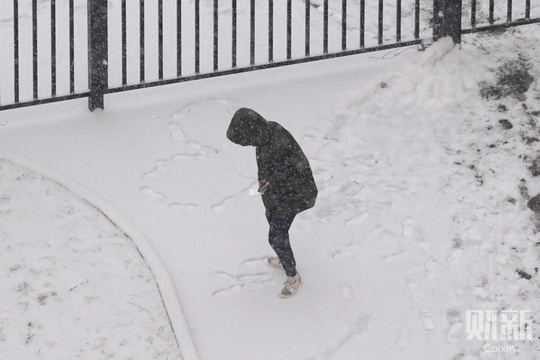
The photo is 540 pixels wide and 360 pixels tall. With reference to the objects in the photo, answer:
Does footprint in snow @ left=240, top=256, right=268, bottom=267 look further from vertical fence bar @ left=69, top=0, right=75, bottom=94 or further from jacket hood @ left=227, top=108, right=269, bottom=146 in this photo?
vertical fence bar @ left=69, top=0, right=75, bottom=94

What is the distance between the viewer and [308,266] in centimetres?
838

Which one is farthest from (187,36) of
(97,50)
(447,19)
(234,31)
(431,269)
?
(431,269)

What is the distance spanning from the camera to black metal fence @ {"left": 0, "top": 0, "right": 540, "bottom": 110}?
9664 mm

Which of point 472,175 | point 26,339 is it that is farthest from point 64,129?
point 472,175

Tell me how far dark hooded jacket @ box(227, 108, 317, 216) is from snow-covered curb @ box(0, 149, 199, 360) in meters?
0.99

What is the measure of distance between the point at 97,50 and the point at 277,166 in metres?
2.67

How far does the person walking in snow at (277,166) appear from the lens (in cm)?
759

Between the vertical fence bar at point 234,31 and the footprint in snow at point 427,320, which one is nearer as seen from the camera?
the footprint in snow at point 427,320

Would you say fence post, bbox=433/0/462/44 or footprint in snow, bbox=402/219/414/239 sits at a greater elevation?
fence post, bbox=433/0/462/44

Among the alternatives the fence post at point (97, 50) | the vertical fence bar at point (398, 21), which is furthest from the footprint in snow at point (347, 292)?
the vertical fence bar at point (398, 21)

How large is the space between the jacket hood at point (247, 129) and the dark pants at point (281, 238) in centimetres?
62

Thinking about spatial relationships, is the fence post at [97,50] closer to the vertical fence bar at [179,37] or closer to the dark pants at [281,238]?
the vertical fence bar at [179,37]

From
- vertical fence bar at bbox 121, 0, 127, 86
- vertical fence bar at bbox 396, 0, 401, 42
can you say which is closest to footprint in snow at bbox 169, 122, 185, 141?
vertical fence bar at bbox 121, 0, 127, 86

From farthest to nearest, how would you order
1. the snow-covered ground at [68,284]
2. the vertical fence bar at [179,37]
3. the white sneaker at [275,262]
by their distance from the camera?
the vertical fence bar at [179,37], the white sneaker at [275,262], the snow-covered ground at [68,284]
